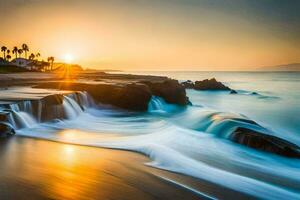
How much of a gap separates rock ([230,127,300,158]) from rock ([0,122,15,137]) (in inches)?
346

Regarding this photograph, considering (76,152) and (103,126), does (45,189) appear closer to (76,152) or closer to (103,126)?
(76,152)

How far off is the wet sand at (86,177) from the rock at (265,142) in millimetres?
5043

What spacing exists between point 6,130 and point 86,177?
5.28 metres

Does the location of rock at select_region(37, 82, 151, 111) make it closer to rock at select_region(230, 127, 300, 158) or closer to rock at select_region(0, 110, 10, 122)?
rock at select_region(230, 127, 300, 158)

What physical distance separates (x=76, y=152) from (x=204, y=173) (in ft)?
13.2

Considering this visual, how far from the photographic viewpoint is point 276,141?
480 inches

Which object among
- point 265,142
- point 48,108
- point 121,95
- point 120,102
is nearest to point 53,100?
point 48,108

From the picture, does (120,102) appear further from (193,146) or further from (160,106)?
(193,146)

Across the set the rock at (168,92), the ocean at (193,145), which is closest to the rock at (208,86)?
the rock at (168,92)

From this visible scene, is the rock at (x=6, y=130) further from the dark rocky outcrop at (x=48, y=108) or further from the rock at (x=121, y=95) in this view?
the rock at (x=121, y=95)

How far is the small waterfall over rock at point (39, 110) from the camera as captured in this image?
12531 mm

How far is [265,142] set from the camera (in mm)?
12086

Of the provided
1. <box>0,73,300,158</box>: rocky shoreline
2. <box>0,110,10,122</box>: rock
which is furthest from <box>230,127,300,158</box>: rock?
<box>0,110,10,122</box>: rock

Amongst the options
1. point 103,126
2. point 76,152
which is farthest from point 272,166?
point 103,126
